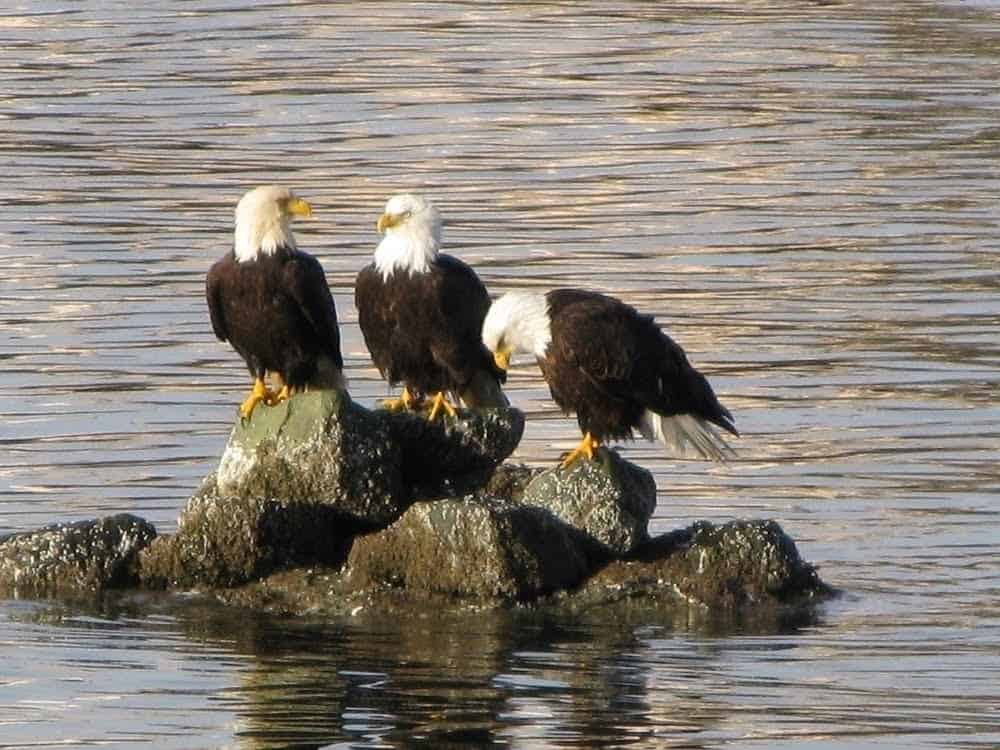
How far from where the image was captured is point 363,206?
61.8 feet

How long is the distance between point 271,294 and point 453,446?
857 mm

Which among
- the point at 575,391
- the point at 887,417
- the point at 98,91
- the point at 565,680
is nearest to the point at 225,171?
the point at 98,91

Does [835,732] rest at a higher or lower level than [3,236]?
lower

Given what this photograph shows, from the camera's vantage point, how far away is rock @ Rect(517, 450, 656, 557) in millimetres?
10023

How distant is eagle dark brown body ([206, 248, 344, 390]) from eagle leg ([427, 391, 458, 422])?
0.45 m

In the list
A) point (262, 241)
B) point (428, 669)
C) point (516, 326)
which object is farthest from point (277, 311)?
point (428, 669)

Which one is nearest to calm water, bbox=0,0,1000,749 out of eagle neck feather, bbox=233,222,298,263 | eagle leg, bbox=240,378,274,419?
eagle leg, bbox=240,378,274,419

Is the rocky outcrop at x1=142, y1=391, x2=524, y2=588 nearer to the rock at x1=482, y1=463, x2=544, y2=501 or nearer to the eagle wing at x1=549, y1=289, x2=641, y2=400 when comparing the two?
the rock at x1=482, y1=463, x2=544, y2=501

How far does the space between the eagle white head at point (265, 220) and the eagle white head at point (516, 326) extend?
82 cm

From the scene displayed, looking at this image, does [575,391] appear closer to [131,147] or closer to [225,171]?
[225,171]

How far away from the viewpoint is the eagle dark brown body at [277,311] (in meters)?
10.4

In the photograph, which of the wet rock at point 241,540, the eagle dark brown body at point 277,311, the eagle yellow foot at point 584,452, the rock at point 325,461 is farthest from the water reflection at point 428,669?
the eagle dark brown body at point 277,311

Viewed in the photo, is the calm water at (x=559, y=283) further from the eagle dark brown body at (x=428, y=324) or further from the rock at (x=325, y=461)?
the eagle dark brown body at (x=428, y=324)

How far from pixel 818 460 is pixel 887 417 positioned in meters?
0.82
